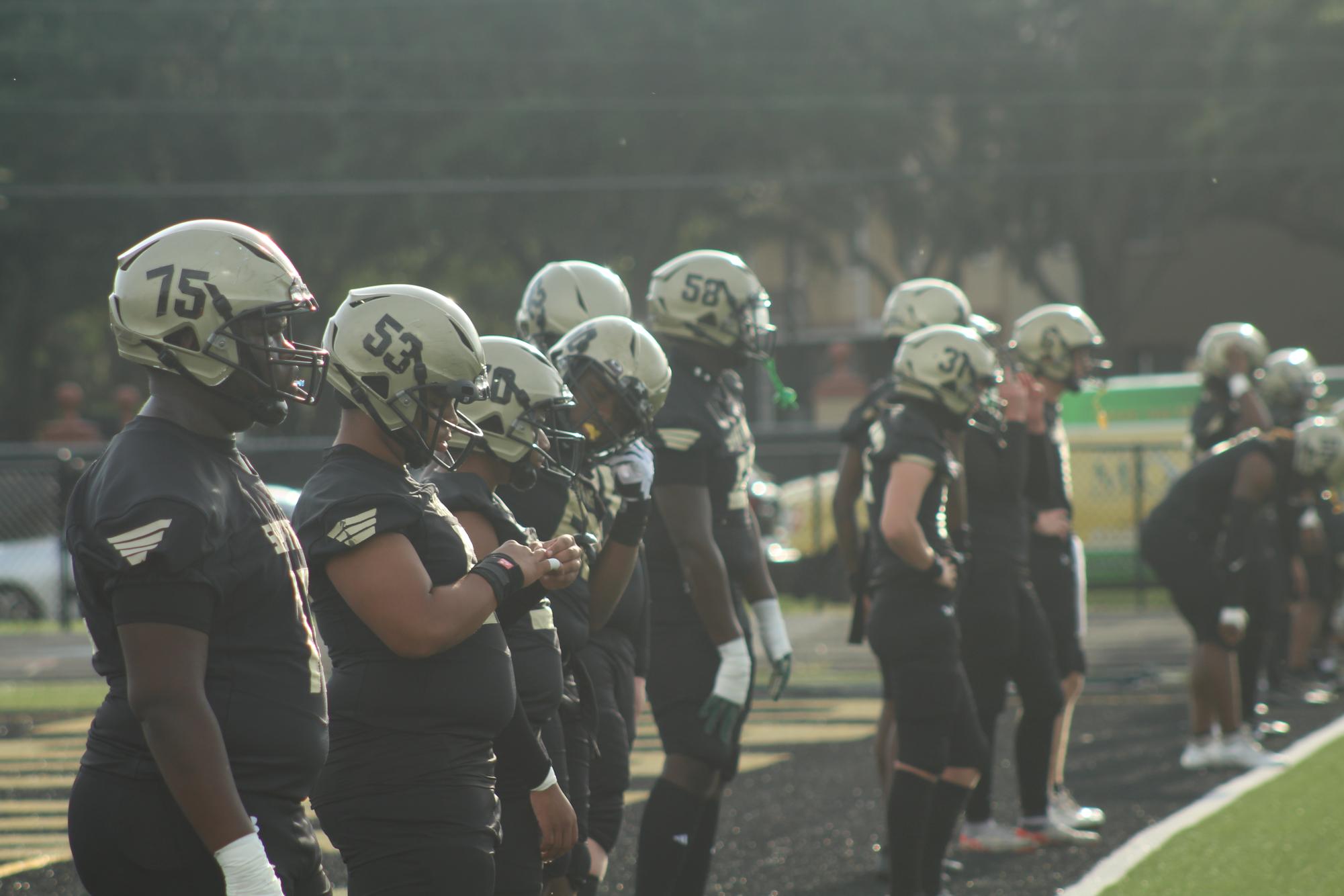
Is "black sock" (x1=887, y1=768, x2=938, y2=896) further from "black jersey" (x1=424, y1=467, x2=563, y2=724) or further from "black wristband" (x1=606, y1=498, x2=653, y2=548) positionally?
"black jersey" (x1=424, y1=467, x2=563, y2=724)

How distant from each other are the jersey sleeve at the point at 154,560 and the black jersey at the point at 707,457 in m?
2.52

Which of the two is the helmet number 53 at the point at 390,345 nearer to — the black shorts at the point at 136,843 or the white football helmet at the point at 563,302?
the black shorts at the point at 136,843

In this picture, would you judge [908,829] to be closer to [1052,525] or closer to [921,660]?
[921,660]

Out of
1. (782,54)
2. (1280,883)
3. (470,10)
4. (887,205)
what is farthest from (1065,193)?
(1280,883)

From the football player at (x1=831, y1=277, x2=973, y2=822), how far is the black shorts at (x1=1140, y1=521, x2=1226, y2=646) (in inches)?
85.1

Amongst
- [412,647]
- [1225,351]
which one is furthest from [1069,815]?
[412,647]

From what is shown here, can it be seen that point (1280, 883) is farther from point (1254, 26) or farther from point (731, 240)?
point (731, 240)

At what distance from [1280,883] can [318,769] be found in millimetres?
4250

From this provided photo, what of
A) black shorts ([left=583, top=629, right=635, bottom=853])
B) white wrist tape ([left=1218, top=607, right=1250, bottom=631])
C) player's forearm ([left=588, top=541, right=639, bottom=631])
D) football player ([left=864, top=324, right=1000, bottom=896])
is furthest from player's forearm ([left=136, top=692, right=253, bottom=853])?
white wrist tape ([left=1218, top=607, right=1250, bottom=631])

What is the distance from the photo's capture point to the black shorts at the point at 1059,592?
766 centimetres

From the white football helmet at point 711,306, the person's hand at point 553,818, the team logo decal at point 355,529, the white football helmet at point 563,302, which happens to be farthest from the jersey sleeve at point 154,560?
the white football helmet at point 711,306

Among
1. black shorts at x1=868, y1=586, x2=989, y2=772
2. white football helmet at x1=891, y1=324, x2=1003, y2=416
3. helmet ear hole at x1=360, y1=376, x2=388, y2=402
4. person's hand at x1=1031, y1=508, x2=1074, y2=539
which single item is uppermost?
helmet ear hole at x1=360, y1=376, x2=388, y2=402

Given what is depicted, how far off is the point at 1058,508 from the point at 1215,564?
1.86 m

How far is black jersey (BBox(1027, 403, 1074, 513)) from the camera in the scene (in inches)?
298
